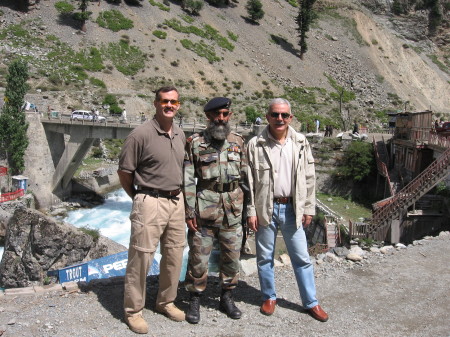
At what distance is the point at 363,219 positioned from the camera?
893 inches

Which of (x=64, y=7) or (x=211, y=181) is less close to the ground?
(x=64, y=7)

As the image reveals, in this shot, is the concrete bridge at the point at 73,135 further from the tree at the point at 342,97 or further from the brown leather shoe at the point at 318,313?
the brown leather shoe at the point at 318,313

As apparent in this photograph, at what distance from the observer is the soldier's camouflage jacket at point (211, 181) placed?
18.0 ft

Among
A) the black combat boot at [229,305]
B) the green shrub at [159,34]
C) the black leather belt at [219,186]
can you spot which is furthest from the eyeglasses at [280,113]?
the green shrub at [159,34]

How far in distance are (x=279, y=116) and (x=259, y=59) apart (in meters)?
57.4

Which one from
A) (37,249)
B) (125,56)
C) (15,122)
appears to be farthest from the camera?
(125,56)

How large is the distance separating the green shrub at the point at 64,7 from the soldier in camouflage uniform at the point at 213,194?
183ft

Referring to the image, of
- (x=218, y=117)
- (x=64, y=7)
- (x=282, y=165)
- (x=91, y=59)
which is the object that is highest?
(x=64, y=7)

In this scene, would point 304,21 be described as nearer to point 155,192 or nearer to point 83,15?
point 83,15

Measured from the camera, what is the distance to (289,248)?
232 inches

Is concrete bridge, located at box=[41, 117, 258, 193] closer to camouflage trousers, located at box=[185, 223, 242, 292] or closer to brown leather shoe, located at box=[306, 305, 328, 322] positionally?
brown leather shoe, located at box=[306, 305, 328, 322]

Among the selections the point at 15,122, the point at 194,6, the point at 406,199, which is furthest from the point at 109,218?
the point at 194,6

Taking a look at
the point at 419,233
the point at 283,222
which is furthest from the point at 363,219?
the point at 283,222

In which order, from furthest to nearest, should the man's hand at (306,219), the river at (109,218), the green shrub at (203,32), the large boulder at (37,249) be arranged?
1. the green shrub at (203,32)
2. the river at (109,218)
3. the large boulder at (37,249)
4. the man's hand at (306,219)
